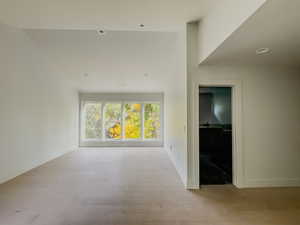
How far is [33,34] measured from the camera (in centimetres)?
366

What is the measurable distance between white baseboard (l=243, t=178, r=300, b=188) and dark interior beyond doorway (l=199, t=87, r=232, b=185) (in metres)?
0.40

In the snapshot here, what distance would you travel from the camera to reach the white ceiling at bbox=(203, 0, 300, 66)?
57.1 inches

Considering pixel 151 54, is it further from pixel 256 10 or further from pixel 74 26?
pixel 256 10

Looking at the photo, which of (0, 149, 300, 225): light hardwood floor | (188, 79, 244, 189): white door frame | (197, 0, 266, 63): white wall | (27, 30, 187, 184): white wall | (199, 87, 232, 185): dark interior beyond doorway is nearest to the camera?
(197, 0, 266, 63): white wall

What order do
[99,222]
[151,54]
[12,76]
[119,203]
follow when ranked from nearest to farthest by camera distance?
[99,222] < [119,203] < [12,76] < [151,54]

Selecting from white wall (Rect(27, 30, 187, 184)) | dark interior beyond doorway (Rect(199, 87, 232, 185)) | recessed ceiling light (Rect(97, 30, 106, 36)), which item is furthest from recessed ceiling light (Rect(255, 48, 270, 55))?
recessed ceiling light (Rect(97, 30, 106, 36))

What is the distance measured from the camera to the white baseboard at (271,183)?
299 centimetres

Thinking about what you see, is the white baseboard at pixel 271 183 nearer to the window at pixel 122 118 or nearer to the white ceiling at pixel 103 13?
the white ceiling at pixel 103 13

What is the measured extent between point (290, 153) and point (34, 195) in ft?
14.3

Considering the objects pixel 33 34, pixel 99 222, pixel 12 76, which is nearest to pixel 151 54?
pixel 33 34

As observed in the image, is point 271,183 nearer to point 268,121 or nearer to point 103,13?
point 268,121

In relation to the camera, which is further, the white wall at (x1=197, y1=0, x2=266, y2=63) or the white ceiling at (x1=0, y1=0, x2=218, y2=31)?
the white ceiling at (x1=0, y1=0, x2=218, y2=31)

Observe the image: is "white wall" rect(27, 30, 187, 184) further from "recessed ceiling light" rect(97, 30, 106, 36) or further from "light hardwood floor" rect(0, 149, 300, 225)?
"light hardwood floor" rect(0, 149, 300, 225)

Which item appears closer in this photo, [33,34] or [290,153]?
[290,153]
